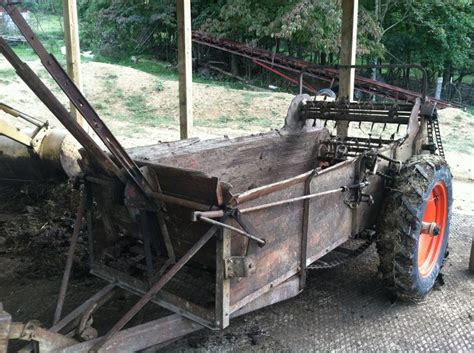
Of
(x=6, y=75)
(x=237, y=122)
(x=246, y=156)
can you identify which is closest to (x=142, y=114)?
(x=237, y=122)

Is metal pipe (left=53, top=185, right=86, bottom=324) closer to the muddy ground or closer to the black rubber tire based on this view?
the muddy ground

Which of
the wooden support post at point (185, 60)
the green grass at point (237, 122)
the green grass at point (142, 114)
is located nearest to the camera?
the wooden support post at point (185, 60)

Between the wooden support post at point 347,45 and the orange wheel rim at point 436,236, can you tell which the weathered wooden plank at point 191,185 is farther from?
the wooden support post at point 347,45

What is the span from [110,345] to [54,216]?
120 inches

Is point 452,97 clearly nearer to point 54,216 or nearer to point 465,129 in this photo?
point 465,129

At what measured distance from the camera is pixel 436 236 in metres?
3.95

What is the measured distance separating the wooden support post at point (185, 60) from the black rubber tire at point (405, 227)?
97.4 inches

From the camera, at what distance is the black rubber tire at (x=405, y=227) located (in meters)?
3.32

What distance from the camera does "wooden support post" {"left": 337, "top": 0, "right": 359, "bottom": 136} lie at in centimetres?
551

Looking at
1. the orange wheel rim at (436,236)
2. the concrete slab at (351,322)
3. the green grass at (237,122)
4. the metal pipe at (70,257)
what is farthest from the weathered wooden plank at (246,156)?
the green grass at (237,122)

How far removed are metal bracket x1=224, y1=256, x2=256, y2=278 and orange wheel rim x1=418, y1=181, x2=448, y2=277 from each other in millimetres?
2108

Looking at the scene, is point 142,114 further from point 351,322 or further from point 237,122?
point 351,322

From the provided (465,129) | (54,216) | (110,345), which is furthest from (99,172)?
(465,129)

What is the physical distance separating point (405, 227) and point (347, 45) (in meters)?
3.01
